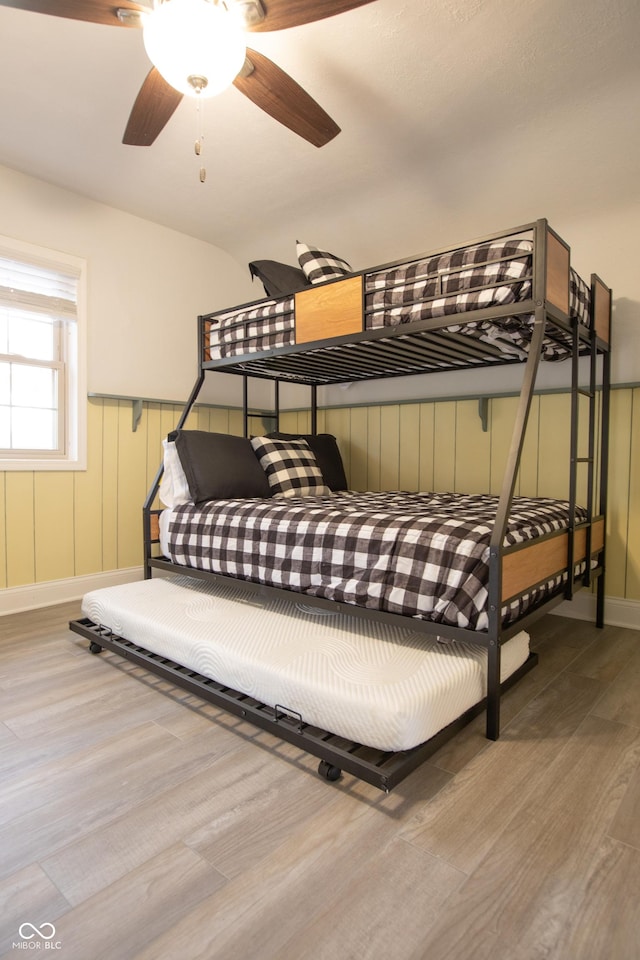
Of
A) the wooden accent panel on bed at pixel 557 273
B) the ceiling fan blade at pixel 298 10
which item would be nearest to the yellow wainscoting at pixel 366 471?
the wooden accent panel on bed at pixel 557 273

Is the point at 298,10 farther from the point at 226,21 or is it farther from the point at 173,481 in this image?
the point at 173,481

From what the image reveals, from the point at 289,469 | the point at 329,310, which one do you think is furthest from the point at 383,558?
the point at 289,469

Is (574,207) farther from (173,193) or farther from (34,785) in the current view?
(34,785)

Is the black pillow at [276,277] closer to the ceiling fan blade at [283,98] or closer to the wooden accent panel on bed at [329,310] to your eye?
the wooden accent panel on bed at [329,310]

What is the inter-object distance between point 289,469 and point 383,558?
1277 millimetres

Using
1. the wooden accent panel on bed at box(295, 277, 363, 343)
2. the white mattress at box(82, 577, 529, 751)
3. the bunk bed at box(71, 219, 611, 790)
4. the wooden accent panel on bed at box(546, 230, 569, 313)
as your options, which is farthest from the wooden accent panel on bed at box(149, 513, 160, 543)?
the wooden accent panel on bed at box(546, 230, 569, 313)

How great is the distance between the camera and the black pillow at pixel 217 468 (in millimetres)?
2516

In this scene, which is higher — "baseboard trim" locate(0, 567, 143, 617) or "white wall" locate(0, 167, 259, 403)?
"white wall" locate(0, 167, 259, 403)

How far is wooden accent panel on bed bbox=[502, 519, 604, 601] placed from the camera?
1.54m

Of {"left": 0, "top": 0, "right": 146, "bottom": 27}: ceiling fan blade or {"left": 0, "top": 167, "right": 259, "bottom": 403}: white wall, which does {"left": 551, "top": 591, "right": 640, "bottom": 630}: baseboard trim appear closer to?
{"left": 0, "top": 167, "right": 259, "bottom": 403}: white wall

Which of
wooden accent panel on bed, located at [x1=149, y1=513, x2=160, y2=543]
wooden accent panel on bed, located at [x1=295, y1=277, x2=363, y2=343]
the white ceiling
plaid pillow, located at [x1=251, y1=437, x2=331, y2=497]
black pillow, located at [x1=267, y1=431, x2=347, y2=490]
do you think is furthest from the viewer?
black pillow, located at [x1=267, y1=431, x2=347, y2=490]

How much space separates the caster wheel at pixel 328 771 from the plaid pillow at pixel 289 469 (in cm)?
160

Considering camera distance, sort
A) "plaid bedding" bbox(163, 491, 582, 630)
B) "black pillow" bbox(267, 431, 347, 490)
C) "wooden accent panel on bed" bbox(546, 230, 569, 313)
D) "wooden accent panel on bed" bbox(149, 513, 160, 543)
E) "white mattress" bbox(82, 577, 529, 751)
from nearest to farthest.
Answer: "white mattress" bbox(82, 577, 529, 751) < "plaid bedding" bbox(163, 491, 582, 630) < "wooden accent panel on bed" bbox(546, 230, 569, 313) < "wooden accent panel on bed" bbox(149, 513, 160, 543) < "black pillow" bbox(267, 431, 347, 490)

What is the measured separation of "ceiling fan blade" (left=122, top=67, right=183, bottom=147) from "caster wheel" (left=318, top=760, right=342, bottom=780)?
2029mm
